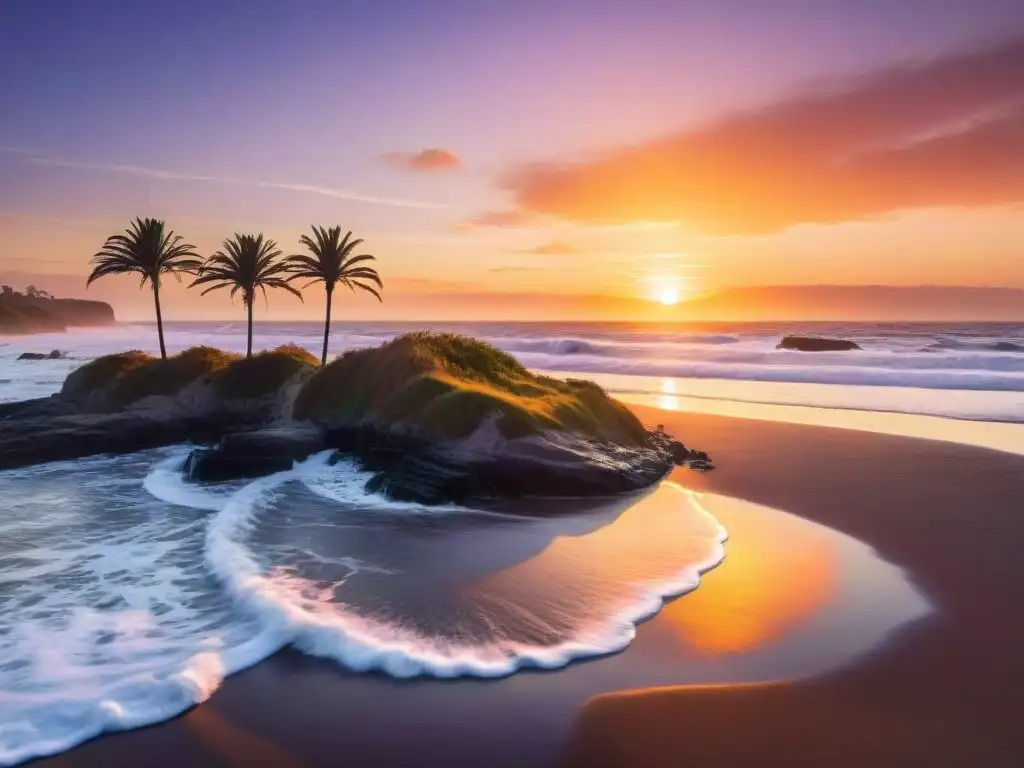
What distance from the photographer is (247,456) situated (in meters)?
18.6

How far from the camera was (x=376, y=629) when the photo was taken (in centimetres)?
846

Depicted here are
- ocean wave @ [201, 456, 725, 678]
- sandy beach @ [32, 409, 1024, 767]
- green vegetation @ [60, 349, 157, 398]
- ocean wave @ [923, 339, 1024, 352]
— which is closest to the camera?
sandy beach @ [32, 409, 1024, 767]

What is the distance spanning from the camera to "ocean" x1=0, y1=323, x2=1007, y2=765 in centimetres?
753

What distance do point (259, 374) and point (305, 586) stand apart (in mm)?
20948

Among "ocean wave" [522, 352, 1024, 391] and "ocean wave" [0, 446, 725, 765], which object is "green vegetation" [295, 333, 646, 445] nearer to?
"ocean wave" [0, 446, 725, 765]

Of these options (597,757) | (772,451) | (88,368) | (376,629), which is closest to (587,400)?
(772,451)

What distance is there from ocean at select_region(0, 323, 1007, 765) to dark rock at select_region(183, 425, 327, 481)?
2.08 ft

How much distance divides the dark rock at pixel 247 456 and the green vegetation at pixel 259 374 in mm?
8949

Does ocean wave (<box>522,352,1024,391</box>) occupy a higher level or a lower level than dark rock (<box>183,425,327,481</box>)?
higher

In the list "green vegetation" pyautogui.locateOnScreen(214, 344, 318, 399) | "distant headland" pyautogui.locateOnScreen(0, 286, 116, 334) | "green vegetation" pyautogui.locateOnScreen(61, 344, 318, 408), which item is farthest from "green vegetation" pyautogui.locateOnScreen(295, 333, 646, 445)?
"distant headland" pyautogui.locateOnScreen(0, 286, 116, 334)

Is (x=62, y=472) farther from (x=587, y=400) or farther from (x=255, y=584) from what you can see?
(x=587, y=400)

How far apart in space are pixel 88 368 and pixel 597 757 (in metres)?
32.3

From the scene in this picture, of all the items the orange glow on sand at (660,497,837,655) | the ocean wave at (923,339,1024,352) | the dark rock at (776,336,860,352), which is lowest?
the orange glow on sand at (660,497,837,655)

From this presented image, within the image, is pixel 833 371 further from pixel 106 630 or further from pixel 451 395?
Result: pixel 106 630
